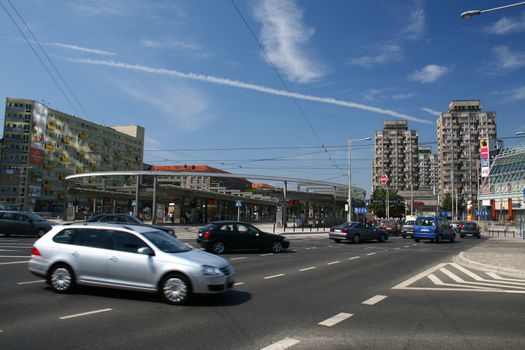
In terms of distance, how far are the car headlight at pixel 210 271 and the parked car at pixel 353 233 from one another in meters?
22.5

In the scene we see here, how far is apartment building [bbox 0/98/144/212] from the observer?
320 feet

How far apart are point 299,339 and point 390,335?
4.55 feet

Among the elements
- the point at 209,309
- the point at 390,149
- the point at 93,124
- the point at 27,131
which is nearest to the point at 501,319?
the point at 209,309

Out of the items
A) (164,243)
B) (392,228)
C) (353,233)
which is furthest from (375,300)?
(392,228)

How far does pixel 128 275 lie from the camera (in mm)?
8703

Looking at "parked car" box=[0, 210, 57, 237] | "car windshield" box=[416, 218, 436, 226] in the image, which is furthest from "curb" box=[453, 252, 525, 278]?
"parked car" box=[0, 210, 57, 237]

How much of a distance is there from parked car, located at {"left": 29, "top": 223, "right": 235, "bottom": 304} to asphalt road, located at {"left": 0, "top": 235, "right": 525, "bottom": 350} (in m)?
0.32

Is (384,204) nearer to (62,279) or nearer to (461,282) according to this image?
(461,282)

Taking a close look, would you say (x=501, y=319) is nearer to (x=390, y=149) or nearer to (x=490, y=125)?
(x=490, y=125)

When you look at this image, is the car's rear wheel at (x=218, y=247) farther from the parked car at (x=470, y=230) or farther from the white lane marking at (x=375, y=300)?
the parked car at (x=470, y=230)

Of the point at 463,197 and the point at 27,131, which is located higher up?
the point at 27,131

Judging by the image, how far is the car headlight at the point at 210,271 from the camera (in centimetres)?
843

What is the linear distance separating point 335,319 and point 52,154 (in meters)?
112

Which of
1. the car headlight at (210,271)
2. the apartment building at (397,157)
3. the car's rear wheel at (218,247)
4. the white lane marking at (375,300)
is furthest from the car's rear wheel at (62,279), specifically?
the apartment building at (397,157)
